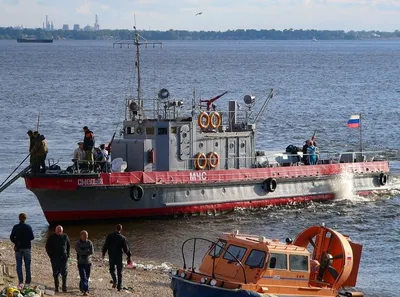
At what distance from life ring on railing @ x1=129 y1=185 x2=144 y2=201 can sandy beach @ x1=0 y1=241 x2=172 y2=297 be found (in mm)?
5295

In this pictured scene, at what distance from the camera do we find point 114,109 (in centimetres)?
6812

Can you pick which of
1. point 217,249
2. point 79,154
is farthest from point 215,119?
point 217,249

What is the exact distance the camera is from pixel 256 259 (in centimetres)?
1981

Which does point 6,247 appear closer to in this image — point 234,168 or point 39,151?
point 39,151

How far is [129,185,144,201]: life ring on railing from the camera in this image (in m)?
32.3

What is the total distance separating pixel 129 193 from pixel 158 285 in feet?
31.1

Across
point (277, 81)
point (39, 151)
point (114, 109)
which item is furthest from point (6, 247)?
point (277, 81)

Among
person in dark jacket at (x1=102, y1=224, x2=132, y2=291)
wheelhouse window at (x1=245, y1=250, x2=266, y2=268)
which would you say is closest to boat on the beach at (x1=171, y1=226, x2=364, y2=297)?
wheelhouse window at (x1=245, y1=250, x2=266, y2=268)

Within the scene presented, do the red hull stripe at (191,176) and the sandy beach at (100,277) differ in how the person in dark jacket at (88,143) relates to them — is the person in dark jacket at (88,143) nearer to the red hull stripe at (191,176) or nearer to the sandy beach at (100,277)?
the red hull stripe at (191,176)

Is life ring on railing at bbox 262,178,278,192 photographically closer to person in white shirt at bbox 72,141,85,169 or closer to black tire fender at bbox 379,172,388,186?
black tire fender at bbox 379,172,388,186

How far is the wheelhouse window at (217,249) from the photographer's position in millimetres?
20319

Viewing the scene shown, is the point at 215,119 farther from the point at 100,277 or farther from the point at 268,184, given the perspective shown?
the point at 100,277

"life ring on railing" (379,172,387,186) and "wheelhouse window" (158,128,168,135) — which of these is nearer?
"wheelhouse window" (158,128,168,135)

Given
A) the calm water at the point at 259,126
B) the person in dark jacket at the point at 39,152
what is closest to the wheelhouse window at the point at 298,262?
the calm water at the point at 259,126
